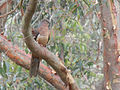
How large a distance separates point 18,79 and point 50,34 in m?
0.88

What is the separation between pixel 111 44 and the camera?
2.72 m

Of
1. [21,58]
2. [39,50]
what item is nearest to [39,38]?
[21,58]

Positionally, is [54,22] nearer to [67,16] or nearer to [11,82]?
[67,16]

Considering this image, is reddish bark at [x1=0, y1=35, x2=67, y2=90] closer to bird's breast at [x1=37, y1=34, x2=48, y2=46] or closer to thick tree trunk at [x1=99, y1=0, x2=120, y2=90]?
bird's breast at [x1=37, y1=34, x2=48, y2=46]

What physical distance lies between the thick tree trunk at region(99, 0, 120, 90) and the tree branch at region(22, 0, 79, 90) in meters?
0.43

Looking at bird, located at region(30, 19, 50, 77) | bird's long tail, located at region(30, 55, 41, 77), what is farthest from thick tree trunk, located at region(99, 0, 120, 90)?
bird's long tail, located at region(30, 55, 41, 77)

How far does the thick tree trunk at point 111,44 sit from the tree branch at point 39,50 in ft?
1.43

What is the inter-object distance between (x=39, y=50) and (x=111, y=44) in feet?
3.34

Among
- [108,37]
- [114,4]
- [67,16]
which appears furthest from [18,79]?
[114,4]

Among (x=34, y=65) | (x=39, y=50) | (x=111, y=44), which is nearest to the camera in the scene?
(x=39, y=50)

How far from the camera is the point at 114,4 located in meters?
2.82

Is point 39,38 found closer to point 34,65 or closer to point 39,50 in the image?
point 34,65

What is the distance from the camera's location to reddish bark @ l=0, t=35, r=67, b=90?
2473 millimetres

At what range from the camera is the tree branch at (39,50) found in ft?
5.49
